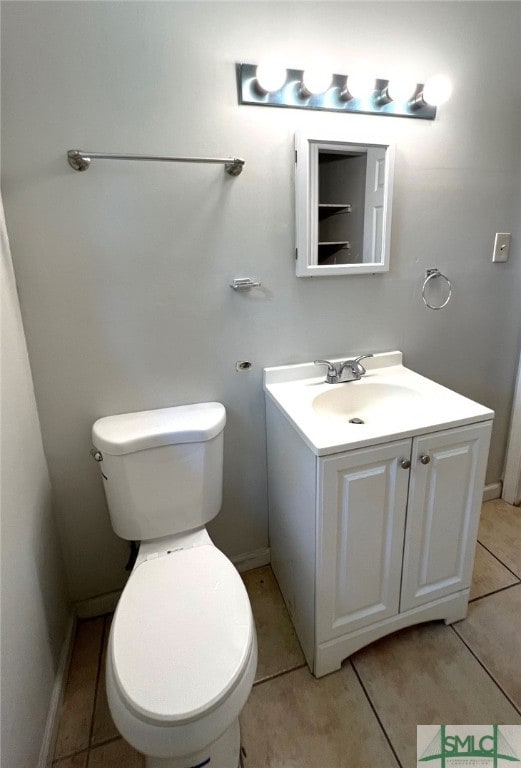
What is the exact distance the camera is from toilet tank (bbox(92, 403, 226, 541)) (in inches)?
46.3

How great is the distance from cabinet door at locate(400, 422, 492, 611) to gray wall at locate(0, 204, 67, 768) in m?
1.08

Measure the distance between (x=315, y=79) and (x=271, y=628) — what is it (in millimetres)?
1843

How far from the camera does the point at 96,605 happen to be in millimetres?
1506

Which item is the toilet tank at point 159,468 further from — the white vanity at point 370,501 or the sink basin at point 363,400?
the sink basin at point 363,400

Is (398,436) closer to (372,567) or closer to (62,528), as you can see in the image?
(372,567)

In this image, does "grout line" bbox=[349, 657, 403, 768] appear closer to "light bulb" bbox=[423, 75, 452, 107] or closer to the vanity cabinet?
the vanity cabinet

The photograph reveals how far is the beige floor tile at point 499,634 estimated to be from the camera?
1.25 meters

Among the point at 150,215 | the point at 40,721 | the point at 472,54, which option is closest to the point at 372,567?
the point at 40,721

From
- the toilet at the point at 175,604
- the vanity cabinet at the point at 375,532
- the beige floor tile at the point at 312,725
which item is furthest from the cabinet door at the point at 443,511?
the toilet at the point at 175,604

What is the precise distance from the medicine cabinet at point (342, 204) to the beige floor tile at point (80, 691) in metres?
1.52

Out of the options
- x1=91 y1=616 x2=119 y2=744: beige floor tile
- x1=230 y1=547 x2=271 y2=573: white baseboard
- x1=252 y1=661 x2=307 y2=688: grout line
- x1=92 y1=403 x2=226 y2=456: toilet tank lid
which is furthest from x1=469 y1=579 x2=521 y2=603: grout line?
x1=91 y1=616 x2=119 y2=744: beige floor tile

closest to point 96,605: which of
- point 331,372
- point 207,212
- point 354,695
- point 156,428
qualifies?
point 156,428

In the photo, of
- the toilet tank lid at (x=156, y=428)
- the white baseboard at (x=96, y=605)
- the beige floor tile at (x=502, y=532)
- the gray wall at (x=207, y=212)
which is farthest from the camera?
the beige floor tile at (x=502, y=532)

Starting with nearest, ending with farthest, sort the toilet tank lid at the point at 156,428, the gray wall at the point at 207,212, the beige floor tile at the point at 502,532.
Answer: the gray wall at the point at 207,212 < the toilet tank lid at the point at 156,428 < the beige floor tile at the point at 502,532
